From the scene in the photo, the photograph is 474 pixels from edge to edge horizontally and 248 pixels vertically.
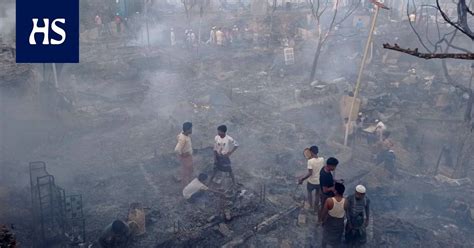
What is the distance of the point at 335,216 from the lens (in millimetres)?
6562

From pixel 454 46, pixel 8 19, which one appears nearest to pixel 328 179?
pixel 454 46

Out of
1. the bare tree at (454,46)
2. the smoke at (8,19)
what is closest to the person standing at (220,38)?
the smoke at (8,19)

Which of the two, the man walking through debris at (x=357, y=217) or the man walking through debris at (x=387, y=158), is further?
the man walking through debris at (x=387, y=158)

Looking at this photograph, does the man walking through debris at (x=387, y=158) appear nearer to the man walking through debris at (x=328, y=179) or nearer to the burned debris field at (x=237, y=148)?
the burned debris field at (x=237, y=148)

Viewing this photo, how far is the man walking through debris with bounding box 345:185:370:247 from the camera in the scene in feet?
21.2

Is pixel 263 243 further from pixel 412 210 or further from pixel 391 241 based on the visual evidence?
pixel 412 210

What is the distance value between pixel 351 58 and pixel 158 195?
17.7 metres

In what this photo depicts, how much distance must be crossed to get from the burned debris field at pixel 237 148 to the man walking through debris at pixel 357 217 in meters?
0.02

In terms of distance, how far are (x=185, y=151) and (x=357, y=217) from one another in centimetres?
444

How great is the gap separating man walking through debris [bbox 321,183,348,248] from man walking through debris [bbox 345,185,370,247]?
13 cm

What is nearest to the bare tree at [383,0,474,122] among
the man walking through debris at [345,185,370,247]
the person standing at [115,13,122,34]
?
the man walking through debris at [345,185,370,247]

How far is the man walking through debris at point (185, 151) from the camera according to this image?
359 inches

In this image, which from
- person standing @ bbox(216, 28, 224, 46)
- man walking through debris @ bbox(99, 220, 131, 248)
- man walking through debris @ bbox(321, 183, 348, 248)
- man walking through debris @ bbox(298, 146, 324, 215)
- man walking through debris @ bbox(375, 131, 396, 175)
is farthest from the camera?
person standing @ bbox(216, 28, 224, 46)

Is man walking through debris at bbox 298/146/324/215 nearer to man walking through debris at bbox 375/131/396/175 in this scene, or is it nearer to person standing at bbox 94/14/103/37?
man walking through debris at bbox 375/131/396/175
